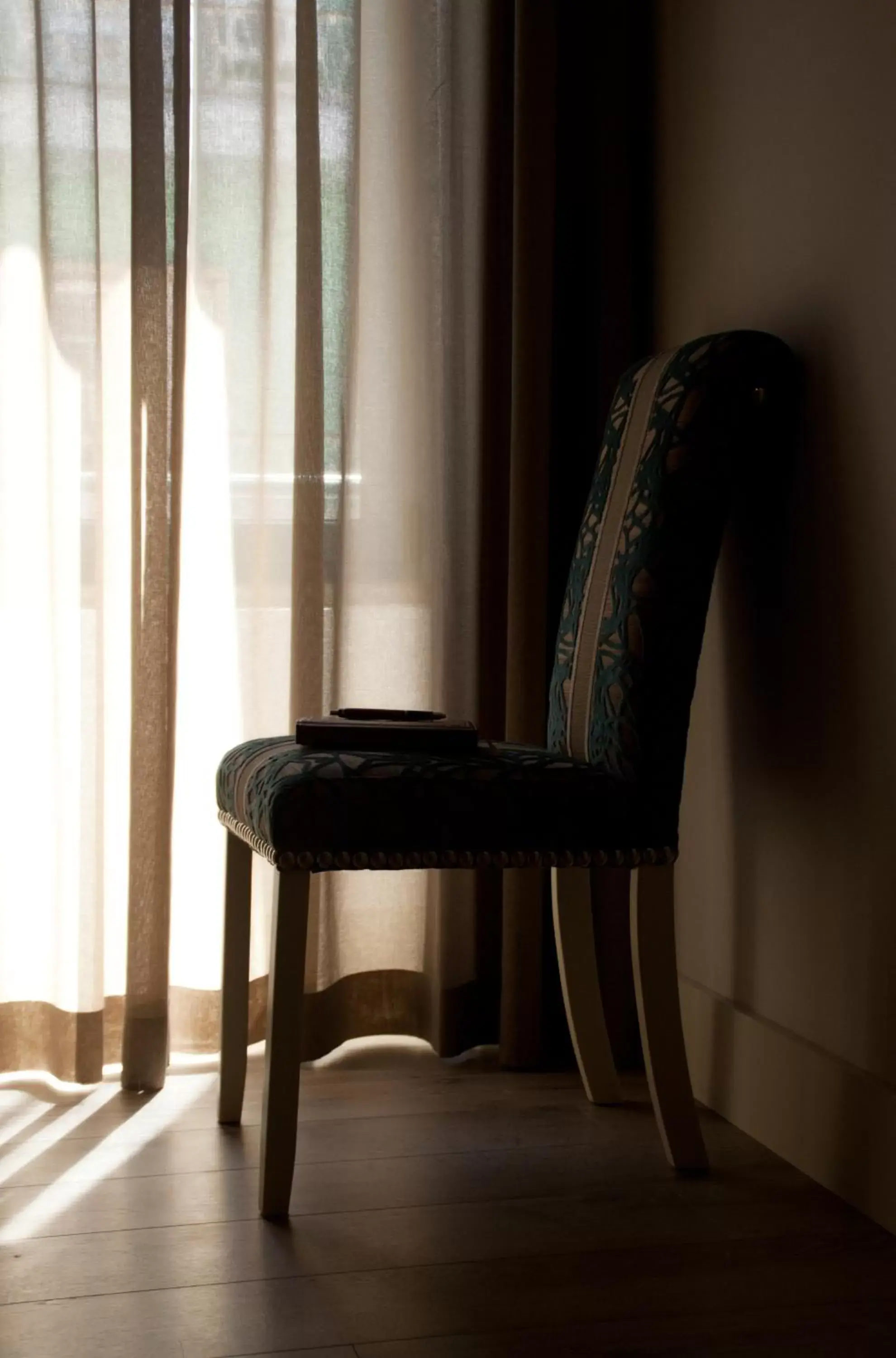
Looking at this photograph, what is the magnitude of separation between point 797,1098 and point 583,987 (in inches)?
14.6

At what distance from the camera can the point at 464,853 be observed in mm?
1584

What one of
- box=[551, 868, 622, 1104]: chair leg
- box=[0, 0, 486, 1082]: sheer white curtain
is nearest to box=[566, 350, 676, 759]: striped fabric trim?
box=[551, 868, 622, 1104]: chair leg

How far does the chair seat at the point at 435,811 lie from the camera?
153cm

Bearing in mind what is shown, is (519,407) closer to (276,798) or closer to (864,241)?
(864,241)

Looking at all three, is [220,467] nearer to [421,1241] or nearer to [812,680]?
[812,680]

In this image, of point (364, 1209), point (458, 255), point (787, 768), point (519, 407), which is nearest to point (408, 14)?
point (458, 255)

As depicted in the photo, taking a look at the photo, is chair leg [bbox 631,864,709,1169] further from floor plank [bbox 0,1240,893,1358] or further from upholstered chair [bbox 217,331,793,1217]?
floor plank [bbox 0,1240,893,1358]

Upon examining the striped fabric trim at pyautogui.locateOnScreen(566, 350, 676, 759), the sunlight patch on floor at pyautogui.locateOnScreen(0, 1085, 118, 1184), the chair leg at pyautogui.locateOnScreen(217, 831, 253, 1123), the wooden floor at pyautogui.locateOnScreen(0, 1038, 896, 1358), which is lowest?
the sunlight patch on floor at pyautogui.locateOnScreen(0, 1085, 118, 1184)

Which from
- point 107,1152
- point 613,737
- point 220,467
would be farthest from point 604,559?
point 107,1152

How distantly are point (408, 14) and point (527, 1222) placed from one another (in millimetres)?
1772

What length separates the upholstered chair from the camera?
1550 millimetres

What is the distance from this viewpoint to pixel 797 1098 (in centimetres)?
175

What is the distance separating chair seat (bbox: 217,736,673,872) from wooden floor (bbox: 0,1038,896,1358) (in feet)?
1.29

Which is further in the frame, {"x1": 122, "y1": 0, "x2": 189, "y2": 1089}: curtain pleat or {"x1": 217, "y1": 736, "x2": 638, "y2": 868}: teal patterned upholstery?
{"x1": 122, "y1": 0, "x2": 189, "y2": 1089}: curtain pleat
